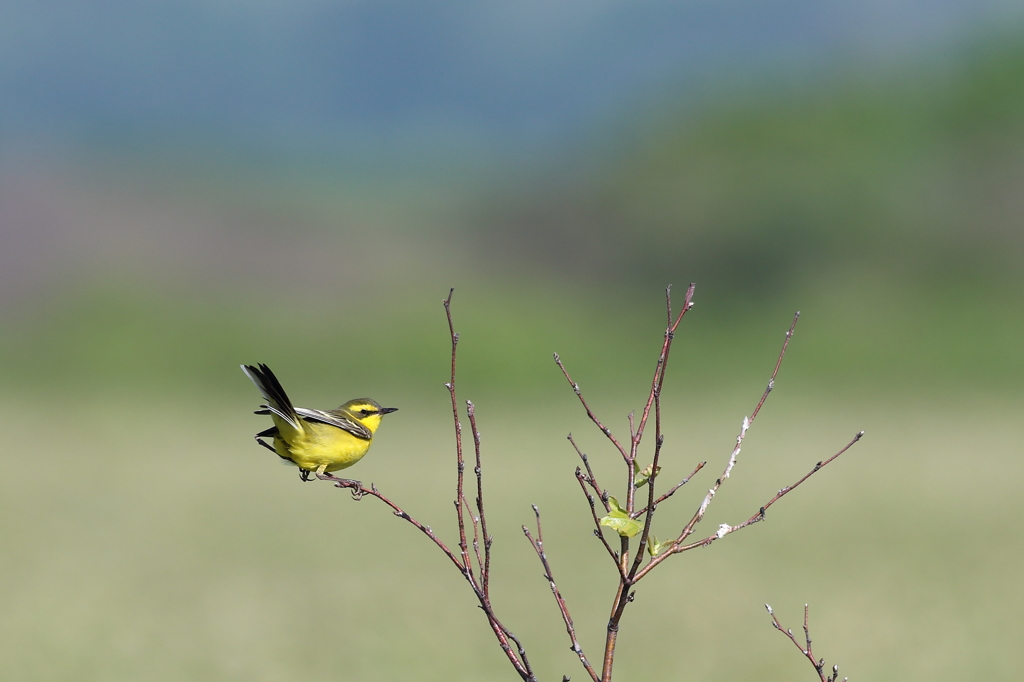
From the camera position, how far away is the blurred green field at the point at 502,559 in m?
9.02

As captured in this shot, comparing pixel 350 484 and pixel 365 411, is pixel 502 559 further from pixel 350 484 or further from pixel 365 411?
pixel 350 484

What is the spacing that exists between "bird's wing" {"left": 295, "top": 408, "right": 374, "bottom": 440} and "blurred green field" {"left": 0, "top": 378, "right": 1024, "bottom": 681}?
5.62 metres

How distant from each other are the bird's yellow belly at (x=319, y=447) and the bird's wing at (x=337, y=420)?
0.11 feet

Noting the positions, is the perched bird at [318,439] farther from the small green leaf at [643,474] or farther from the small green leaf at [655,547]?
the small green leaf at [655,547]

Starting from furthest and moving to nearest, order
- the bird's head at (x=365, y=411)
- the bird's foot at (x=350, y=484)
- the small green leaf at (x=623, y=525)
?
the bird's head at (x=365, y=411) → the bird's foot at (x=350, y=484) → the small green leaf at (x=623, y=525)

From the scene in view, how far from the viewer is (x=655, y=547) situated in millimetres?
1852

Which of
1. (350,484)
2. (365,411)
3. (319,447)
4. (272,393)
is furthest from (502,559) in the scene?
(350,484)

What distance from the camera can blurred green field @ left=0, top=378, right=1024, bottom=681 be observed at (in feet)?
29.6

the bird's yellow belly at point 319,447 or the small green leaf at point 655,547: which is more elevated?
the bird's yellow belly at point 319,447

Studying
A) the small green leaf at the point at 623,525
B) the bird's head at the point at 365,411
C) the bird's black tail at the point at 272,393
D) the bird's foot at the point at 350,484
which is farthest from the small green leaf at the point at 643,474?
the bird's head at the point at 365,411

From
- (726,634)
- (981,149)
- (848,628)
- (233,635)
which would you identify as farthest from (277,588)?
(981,149)

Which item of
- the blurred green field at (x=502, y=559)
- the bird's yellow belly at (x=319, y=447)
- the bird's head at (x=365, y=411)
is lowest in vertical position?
the bird's yellow belly at (x=319, y=447)

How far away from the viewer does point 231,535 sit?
14.3 metres

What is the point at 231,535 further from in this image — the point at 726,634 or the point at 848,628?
the point at 848,628
